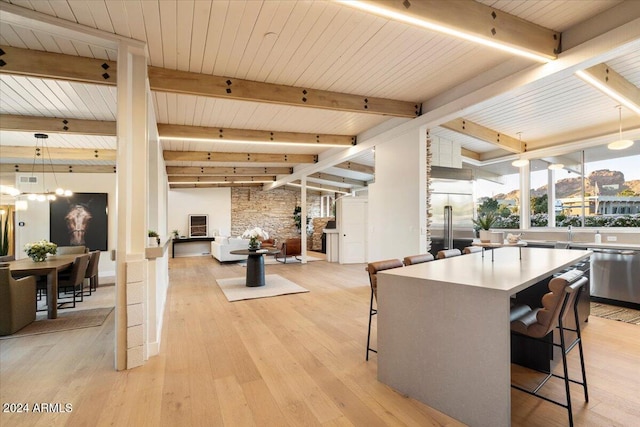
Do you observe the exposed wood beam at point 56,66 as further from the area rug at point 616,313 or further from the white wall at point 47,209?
the area rug at point 616,313

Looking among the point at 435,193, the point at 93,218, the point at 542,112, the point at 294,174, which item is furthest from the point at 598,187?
the point at 93,218

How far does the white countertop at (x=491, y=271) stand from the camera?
1910 mm

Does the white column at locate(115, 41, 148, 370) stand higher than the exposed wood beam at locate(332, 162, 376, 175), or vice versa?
the exposed wood beam at locate(332, 162, 376, 175)

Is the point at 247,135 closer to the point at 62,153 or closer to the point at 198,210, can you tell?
the point at 62,153

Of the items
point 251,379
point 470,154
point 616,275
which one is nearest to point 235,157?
point 470,154

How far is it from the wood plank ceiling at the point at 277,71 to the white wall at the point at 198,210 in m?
6.46

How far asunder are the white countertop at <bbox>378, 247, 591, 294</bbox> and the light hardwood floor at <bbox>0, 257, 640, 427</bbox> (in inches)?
34.3

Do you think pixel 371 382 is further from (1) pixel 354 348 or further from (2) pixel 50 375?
(2) pixel 50 375

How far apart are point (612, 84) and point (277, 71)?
3.86m

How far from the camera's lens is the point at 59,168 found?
745 centimetres

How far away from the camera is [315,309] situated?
447cm

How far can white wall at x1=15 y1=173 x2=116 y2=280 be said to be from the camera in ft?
23.5

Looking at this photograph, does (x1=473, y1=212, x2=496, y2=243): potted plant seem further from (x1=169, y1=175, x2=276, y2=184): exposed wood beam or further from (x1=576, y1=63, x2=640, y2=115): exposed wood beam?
(x1=169, y1=175, x2=276, y2=184): exposed wood beam

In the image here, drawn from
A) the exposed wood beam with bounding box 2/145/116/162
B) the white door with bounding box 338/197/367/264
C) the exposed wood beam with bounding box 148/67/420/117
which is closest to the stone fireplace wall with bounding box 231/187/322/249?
the white door with bounding box 338/197/367/264
